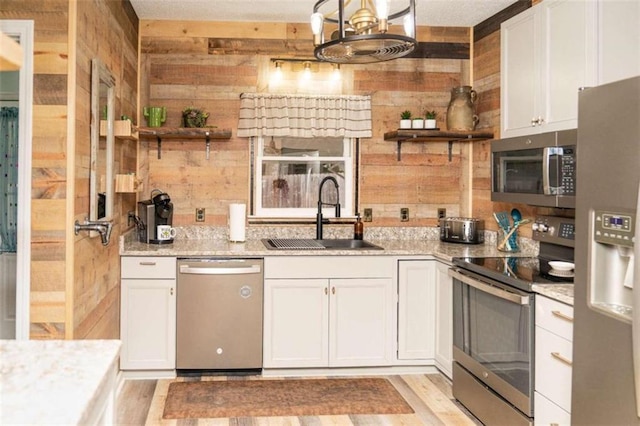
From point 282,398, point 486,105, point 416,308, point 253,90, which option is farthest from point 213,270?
point 486,105

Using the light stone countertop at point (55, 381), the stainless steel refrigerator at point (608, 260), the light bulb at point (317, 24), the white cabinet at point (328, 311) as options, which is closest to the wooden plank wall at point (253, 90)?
the white cabinet at point (328, 311)

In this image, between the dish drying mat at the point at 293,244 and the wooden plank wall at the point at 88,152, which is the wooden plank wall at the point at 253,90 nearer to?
the wooden plank wall at the point at 88,152

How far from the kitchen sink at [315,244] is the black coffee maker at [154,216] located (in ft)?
2.44

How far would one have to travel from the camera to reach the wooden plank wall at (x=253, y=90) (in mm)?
4555

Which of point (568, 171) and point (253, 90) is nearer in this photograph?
point (568, 171)

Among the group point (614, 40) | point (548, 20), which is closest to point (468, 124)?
point (548, 20)

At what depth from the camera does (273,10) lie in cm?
430

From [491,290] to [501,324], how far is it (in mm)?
178

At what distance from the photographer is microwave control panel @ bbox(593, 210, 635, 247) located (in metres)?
1.99

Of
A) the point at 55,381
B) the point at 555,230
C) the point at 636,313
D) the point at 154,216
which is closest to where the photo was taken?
the point at 55,381

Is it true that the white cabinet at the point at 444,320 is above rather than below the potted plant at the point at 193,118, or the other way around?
below

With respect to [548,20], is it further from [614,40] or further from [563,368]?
[563,368]

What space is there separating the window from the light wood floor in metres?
1.51

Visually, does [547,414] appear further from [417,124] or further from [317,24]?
[417,124]
